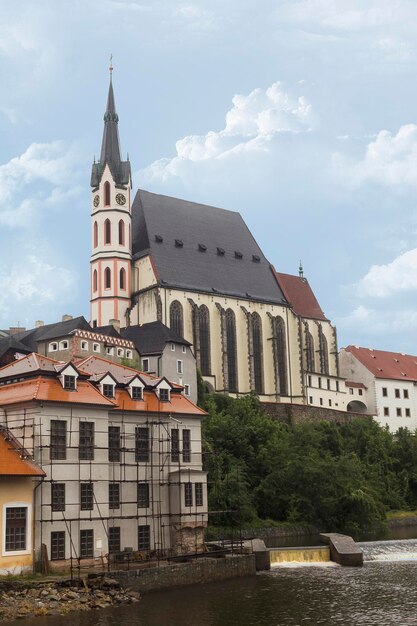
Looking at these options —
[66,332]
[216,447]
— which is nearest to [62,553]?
[216,447]

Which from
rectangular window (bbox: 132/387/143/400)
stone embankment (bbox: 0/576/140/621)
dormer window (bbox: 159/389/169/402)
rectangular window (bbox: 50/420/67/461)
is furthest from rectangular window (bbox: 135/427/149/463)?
stone embankment (bbox: 0/576/140/621)

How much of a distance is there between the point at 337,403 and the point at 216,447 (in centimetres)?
4092

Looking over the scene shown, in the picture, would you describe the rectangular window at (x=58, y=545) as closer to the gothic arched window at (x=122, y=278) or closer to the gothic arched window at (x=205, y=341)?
the gothic arched window at (x=205, y=341)

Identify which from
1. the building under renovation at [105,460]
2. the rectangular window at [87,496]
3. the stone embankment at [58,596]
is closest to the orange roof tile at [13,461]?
the building under renovation at [105,460]

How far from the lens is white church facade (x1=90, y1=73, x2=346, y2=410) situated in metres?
102

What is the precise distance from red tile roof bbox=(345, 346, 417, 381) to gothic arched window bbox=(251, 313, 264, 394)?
53.2 ft

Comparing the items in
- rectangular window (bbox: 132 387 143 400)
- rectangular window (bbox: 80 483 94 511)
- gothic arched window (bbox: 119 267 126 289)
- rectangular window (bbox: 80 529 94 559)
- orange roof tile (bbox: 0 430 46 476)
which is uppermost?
gothic arched window (bbox: 119 267 126 289)

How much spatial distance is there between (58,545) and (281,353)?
7029 centimetres

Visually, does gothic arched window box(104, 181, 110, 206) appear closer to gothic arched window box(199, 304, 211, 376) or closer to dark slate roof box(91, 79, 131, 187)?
dark slate roof box(91, 79, 131, 187)

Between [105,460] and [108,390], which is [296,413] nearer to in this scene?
[108,390]

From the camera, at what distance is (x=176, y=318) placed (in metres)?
101

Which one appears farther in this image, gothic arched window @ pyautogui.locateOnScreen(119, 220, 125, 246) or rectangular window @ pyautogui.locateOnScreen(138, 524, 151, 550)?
gothic arched window @ pyautogui.locateOnScreen(119, 220, 125, 246)

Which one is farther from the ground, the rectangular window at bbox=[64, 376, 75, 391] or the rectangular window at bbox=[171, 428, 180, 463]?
the rectangular window at bbox=[64, 376, 75, 391]

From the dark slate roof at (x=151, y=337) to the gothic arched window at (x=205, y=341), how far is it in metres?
12.2
